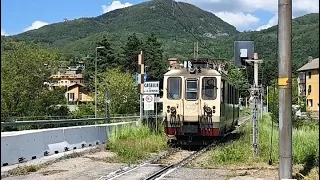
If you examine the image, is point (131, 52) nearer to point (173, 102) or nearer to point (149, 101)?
point (149, 101)

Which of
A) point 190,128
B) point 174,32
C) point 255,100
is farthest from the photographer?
point 174,32

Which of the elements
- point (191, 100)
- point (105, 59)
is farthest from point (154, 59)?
point (191, 100)

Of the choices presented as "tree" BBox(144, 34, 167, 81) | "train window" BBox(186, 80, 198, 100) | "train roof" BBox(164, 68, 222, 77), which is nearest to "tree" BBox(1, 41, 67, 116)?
"tree" BBox(144, 34, 167, 81)

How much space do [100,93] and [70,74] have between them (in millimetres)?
55638

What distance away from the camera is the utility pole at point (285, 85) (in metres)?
9.70

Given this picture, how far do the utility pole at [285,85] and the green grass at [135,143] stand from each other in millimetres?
6461

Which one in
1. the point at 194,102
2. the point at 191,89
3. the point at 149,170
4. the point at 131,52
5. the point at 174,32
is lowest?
the point at 149,170

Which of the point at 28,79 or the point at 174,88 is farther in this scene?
the point at 28,79

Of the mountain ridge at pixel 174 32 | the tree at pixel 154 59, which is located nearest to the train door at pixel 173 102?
the mountain ridge at pixel 174 32

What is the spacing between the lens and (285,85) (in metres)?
9.81

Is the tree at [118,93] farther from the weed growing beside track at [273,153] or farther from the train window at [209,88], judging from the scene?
the weed growing beside track at [273,153]

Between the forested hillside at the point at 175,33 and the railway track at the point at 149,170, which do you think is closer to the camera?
the railway track at the point at 149,170

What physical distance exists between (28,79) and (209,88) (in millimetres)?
38751

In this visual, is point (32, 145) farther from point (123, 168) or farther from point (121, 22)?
point (121, 22)
